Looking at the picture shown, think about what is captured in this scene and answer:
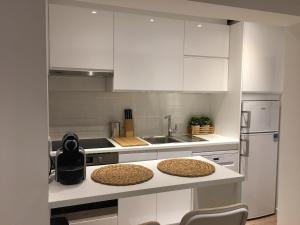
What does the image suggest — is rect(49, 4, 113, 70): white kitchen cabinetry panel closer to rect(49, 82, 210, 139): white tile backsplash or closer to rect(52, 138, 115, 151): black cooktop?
rect(49, 82, 210, 139): white tile backsplash

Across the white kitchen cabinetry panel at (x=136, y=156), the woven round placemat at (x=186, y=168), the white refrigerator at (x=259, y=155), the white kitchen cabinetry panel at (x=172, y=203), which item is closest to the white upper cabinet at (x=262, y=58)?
the white refrigerator at (x=259, y=155)

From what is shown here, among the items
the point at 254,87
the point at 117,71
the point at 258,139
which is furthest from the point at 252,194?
the point at 117,71

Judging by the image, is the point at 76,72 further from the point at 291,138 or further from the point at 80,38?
the point at 291,138

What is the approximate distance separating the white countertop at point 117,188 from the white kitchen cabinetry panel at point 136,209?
3.20 feet

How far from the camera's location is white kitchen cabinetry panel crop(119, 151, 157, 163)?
260cm

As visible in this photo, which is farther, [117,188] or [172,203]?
[172,203]

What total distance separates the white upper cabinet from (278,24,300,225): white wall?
776mm

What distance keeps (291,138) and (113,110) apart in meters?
1.89

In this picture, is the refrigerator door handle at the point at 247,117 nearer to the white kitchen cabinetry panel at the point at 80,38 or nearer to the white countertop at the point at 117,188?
the white countertop at the point at 117,188

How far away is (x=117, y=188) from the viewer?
1.47m

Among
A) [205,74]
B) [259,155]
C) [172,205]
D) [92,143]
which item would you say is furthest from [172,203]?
[205,74]

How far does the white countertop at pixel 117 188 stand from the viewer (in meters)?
1.34

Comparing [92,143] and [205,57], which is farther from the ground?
[205,57]

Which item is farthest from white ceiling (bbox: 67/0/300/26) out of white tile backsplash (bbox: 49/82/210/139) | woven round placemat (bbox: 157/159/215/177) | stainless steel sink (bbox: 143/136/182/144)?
stainless steel sink (bbox: 143/136/182/144)
